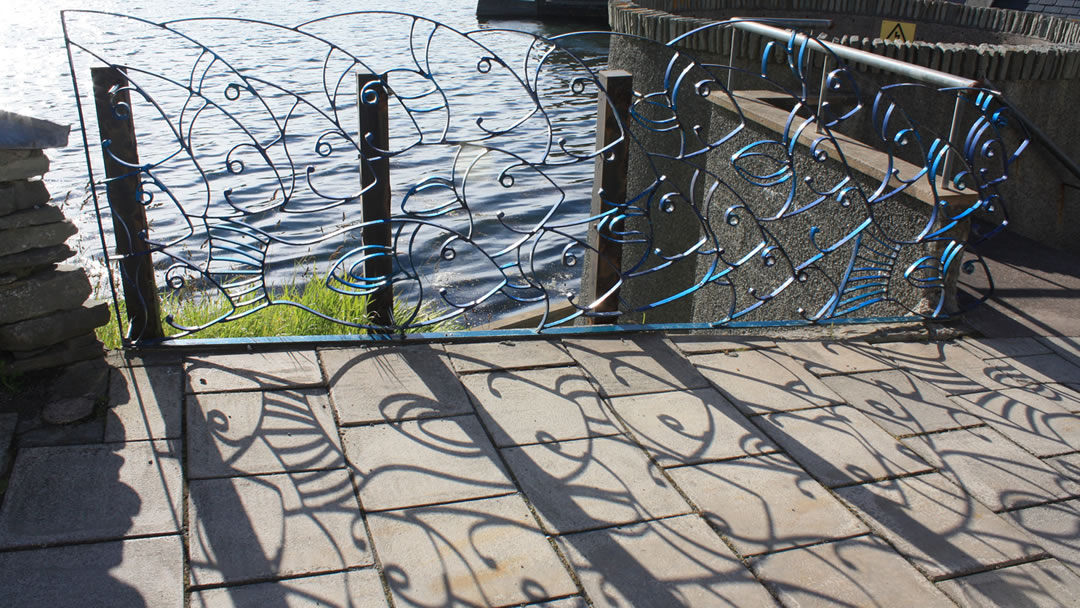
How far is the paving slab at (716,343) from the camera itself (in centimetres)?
368

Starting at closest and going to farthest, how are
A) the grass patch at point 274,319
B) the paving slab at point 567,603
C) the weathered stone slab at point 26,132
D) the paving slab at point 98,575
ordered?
the paving slab at point 98,575, the paving slab at point 567,603, the weathered stone slab at point 26,132, the grass patch at point 274,319

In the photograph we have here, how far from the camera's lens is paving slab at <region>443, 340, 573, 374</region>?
3406mm

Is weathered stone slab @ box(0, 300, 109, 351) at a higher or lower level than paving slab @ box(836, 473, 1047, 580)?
higher

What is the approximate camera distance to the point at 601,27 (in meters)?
29.4

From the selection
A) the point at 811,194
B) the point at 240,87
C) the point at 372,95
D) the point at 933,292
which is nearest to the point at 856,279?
the point at 933,292

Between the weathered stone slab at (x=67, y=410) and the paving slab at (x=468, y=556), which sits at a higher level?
the weathered stone slab at (x=67, y=410)

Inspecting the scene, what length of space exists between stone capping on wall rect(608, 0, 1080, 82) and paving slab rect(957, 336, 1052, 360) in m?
2.16

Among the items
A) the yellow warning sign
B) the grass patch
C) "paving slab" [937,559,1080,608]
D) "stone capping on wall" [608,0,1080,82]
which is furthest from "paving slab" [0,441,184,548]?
the yellow warning sign

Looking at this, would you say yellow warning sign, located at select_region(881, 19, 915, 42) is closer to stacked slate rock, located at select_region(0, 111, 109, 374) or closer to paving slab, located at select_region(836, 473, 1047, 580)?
paving slab, located at select_region(836, 473, 1047, 580)

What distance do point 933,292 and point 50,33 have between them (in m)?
21.1

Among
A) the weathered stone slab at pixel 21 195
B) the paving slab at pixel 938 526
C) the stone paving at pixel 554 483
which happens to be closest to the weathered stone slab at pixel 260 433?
the stone paving at pixel 554 483

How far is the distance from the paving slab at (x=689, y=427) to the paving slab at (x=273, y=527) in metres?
1.02

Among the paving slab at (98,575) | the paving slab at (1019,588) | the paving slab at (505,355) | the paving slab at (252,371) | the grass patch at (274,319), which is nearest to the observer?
the paving slab at (98,575)

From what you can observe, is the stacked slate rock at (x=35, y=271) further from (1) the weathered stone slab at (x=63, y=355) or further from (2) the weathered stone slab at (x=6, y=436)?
(2) the weathered stone slab at (x=6, y=436)
